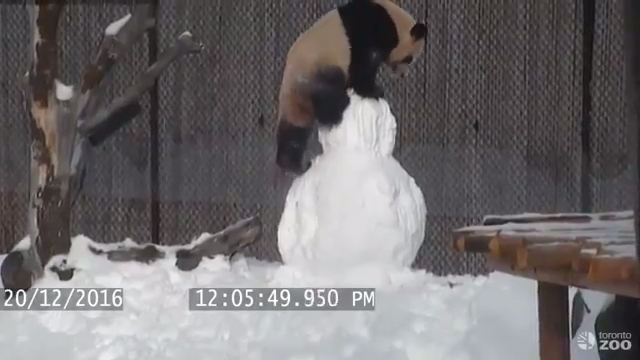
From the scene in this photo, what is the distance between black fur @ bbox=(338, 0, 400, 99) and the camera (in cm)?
111

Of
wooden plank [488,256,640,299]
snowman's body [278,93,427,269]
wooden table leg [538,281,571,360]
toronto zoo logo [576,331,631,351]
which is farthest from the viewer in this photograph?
snowman's body [278,93,427,269]

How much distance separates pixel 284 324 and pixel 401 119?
315 mm

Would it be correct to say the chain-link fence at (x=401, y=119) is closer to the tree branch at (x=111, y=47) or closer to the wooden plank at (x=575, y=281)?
the tree branch at (x=111, y=47)

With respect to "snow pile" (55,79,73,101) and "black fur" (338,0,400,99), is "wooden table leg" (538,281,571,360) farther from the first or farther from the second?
"snow pile" (55,79,73,101)

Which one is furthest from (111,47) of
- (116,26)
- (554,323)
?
(554,323)

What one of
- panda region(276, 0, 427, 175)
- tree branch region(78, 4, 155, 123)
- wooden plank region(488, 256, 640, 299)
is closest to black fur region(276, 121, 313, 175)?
panda region(276, 0, 427, 175)

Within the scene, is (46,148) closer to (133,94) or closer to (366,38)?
(133,94)

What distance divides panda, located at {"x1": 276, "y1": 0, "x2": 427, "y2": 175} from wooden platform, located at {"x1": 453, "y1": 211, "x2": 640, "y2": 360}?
28cm

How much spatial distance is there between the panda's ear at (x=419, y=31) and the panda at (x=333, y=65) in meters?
0.01

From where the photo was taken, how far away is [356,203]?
1.09 metres

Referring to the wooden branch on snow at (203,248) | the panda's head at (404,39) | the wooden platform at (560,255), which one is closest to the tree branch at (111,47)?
the wooden branch on snow at (203,248)

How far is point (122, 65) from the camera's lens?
3.75 ft

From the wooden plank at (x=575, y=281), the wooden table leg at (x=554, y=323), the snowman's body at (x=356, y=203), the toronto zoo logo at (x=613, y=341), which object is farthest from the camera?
the snowman's body at (x=356, y=203)

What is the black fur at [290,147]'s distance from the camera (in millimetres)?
1115
